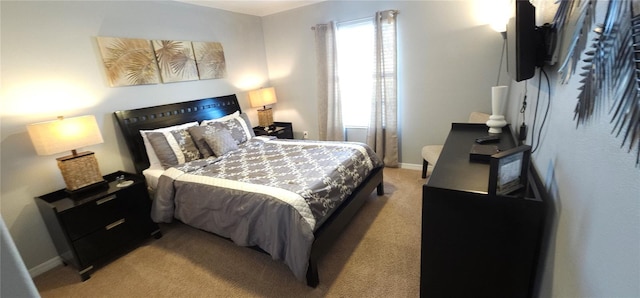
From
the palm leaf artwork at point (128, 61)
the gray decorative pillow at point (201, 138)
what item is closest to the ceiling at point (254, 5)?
the palm leaf artwork at point (128, 61)

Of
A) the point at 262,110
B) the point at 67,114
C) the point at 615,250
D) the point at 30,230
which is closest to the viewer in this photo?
the point at 615,250

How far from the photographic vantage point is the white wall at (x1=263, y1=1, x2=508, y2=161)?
9.68 ft

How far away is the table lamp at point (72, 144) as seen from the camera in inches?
78.9

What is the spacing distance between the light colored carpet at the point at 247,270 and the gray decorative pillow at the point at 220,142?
0.87 metres

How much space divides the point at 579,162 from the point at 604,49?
36 centimetres

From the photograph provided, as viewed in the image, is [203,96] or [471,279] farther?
[203,96]

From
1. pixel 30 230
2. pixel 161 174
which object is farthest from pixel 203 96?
pixel 30 230

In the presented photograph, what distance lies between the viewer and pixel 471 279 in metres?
1.25

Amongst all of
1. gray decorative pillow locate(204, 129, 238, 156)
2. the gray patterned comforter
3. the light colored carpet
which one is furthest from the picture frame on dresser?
gray decorative pillow locate(204, 129, 238, 156)

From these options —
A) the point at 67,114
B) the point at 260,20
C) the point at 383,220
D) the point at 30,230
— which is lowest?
the point at 383,220

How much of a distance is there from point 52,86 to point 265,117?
238 cm

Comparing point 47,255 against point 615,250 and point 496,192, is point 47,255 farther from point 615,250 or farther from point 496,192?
point 615,250

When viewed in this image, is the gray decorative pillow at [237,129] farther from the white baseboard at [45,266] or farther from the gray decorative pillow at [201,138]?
the white baseboard at [45,266]

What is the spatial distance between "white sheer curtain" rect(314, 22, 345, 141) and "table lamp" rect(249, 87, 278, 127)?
77 cm
